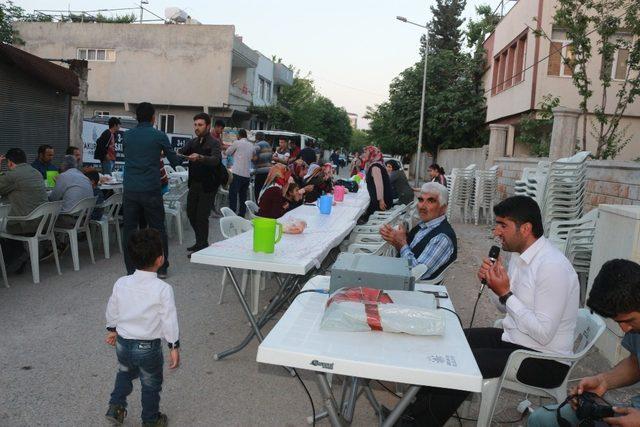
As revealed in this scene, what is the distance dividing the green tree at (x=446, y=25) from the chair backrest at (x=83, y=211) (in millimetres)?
44931

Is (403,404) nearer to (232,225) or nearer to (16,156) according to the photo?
(232,225)

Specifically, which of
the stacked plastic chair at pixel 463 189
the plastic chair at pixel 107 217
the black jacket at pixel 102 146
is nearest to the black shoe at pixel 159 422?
the plastic chair at pixel 107 217

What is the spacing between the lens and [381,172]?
Answer: 8.26m

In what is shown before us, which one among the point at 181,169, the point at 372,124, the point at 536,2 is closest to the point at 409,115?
the point at 372,124

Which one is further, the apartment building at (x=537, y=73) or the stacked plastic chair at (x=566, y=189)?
the apartment building at (x=537, y=73)

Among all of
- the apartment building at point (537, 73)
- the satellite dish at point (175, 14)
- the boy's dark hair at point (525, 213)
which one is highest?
the satellite dish at point (175, 14)

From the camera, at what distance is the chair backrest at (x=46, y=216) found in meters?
6.05

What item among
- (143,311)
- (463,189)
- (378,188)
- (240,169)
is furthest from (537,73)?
(143,311)

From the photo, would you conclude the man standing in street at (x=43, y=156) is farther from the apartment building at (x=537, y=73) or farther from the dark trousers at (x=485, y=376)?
the apartment building at (x=537, y=73)

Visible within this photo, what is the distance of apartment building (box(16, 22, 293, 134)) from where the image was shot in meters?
28.3

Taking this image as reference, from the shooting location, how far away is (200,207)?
746 centimetres

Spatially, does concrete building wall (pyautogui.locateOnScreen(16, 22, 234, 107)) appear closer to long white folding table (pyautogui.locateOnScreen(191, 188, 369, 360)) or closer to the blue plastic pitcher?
the blue plastic pitcher

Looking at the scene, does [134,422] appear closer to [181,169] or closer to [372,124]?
[181,169]

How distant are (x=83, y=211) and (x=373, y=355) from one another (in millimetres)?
5720
